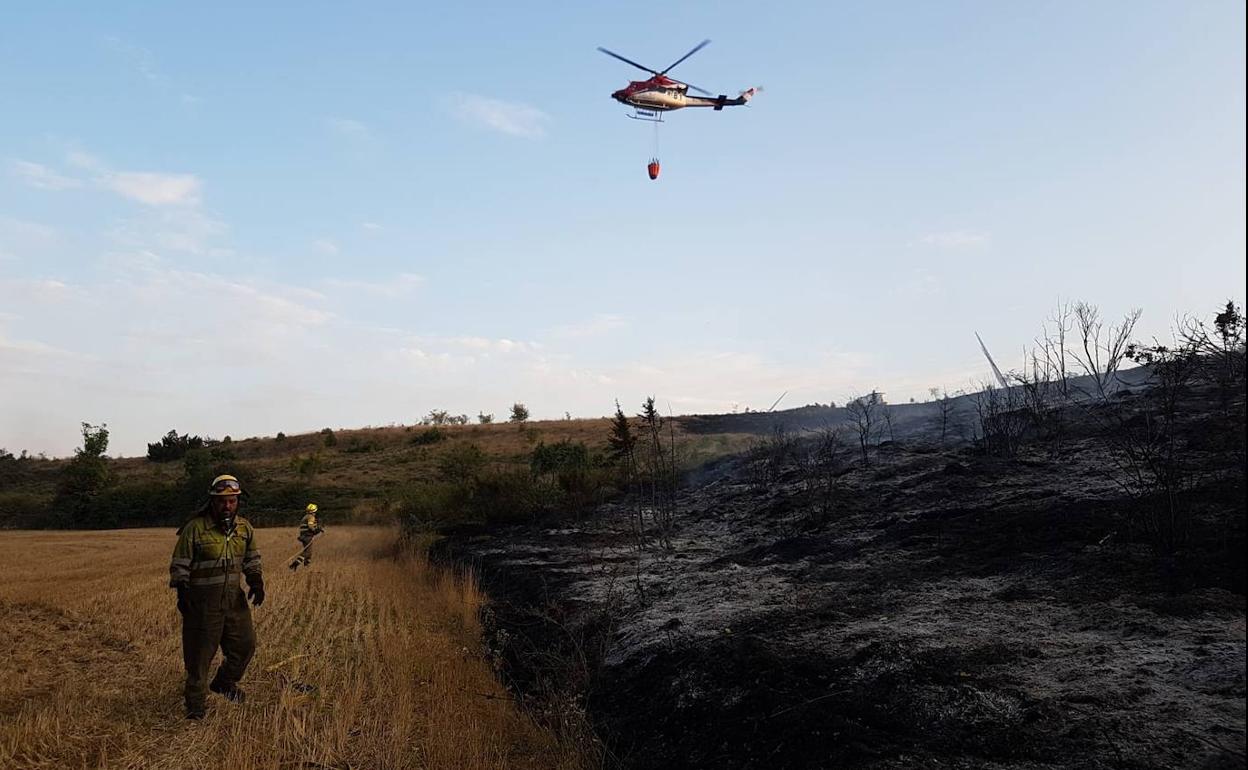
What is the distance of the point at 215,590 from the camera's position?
21.5 ft

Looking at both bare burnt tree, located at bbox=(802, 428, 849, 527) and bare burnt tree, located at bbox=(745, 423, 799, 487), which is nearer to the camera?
bare burnt tree, located at bbox=(802, 428, 849, 527)

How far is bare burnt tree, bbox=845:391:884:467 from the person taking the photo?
18.8 meters

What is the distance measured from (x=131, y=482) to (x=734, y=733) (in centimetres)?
4455

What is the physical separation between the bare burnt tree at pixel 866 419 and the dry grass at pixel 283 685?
1071 cm

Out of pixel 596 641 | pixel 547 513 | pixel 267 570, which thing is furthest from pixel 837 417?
pixel 596 641

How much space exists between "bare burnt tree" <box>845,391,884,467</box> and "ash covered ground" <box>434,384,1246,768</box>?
5446 mm

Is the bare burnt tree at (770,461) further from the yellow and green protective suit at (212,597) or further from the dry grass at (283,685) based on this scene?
the yellow and green protective suit at (212,597)

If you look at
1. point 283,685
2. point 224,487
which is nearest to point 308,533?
point 283,685

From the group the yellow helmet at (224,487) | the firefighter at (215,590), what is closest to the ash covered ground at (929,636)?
the firefighter at (215,590)

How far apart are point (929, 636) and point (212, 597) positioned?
617 cm

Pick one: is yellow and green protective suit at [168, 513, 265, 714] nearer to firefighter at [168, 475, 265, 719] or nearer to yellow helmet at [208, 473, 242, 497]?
firefighter at [168, 475, 265, 719]

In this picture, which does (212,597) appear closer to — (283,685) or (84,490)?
(283,685)

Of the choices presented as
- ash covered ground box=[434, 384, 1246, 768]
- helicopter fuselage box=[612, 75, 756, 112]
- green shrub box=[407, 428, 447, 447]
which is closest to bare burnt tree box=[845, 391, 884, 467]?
ash covered ground box=[434, 384, 1246, 768]

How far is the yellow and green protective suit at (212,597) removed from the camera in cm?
641
